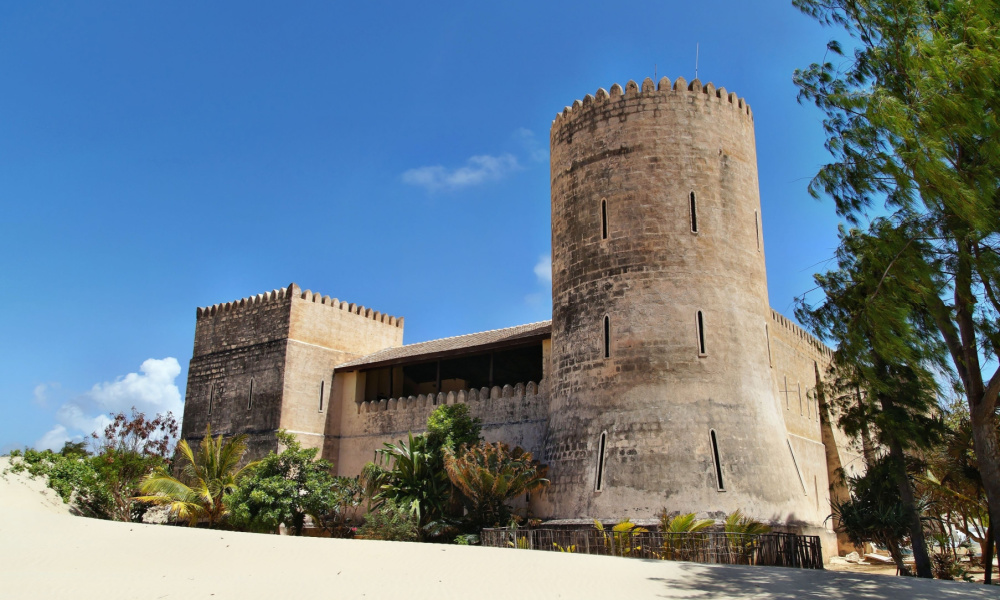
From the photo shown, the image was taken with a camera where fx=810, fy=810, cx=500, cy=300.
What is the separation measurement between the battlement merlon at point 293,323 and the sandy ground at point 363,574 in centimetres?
882

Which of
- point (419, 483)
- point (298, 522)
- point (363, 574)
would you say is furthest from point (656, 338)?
point (298, 522)

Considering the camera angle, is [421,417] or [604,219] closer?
[604,219]

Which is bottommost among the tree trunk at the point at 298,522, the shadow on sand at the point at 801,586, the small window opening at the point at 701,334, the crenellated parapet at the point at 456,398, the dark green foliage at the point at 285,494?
the shadow on sand at the point at 801,586

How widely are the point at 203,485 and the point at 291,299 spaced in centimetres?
534

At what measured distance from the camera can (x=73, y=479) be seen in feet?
62.5

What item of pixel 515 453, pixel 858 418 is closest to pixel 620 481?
pixel 515 453

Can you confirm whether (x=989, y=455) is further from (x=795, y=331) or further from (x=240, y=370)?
(x=240, y=370)

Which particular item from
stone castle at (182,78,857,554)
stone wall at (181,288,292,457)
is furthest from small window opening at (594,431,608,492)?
stone wall at (181,288,292,457)

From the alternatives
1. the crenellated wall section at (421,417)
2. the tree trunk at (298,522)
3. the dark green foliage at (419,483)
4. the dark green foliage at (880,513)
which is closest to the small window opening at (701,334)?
the dark green foliage at (880,513)

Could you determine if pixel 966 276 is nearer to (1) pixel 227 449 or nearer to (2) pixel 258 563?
(2) pixel 258 563

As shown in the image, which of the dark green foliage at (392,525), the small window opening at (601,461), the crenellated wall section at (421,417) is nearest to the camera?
the small window opening at (601,461)

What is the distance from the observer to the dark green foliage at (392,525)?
15656 mm

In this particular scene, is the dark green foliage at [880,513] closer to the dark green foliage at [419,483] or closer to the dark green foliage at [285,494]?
the dark green foliage at [419,483]

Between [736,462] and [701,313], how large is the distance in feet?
8.93
